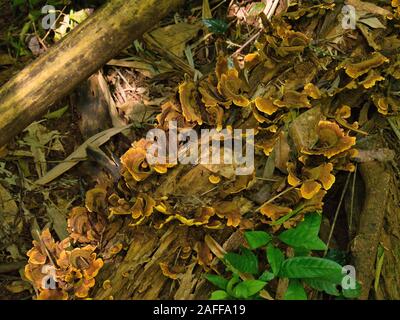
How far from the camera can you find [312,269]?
101 inches

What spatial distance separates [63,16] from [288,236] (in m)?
2.12

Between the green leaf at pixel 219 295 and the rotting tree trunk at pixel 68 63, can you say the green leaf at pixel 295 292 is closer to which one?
the green leaf at pixel 219 295

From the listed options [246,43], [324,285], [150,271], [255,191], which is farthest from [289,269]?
[246,43]

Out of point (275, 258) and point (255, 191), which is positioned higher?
point (255, 191)

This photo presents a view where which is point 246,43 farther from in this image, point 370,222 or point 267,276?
point 267,276

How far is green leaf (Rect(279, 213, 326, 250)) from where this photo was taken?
2.62 meters

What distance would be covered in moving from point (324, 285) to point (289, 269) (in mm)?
193

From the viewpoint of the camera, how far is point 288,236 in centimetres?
267

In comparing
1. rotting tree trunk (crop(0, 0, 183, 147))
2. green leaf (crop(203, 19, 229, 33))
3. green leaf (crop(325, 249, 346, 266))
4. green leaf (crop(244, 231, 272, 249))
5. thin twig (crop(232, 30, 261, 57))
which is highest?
rotting tree trunk (crop(0, 0, 183, 147))

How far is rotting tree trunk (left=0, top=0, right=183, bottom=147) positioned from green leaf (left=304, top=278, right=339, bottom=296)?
1.55 metres

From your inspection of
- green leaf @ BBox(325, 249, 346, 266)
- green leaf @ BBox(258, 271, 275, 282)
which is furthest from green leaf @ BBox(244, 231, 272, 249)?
green leaf @ BBox(325, 249, 346, 266)

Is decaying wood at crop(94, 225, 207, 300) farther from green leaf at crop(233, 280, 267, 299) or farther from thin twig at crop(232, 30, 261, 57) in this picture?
thin twig at crop(232, 30, 261, 57)

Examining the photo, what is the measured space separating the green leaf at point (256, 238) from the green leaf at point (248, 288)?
0.58 ft
